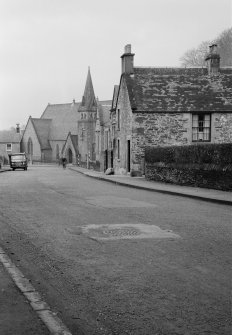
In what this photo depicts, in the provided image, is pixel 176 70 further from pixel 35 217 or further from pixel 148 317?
pixel 148 317

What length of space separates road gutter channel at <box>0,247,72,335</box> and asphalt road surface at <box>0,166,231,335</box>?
0.35ft

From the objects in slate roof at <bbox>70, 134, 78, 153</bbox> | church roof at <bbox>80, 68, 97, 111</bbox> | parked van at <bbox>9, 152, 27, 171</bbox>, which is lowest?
parked van at <bbox>9, 152, 27, 171</bbox>

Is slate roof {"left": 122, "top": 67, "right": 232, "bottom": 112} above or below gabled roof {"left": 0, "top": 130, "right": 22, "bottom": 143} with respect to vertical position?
above

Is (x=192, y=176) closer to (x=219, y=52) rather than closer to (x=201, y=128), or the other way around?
(x=201, y=128)

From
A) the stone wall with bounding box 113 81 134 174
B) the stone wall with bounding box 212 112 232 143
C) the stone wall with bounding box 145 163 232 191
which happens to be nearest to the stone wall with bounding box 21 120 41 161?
the stone wall with bounding box 113 81 134 174

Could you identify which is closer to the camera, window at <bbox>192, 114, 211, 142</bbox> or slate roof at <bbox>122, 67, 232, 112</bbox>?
slate roof at <bbox>122, 67, 232, 112</bbox>

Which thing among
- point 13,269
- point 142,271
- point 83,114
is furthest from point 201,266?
point 83,114

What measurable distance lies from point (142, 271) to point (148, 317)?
1615 millimetres

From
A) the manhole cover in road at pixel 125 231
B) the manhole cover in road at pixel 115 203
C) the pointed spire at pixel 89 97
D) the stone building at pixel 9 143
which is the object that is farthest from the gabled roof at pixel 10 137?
the manhole cover in road at pixel 125 231

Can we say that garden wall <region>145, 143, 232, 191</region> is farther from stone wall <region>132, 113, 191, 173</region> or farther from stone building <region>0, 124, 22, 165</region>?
stone building <region>0, 124, 22, 165</region>

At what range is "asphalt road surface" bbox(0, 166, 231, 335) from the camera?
4105 mm

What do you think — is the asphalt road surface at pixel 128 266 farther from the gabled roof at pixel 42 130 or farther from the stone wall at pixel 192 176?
the gabled roof at pixel 42 130

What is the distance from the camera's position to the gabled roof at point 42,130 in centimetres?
9888

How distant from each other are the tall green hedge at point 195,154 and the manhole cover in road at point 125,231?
10077 mm
